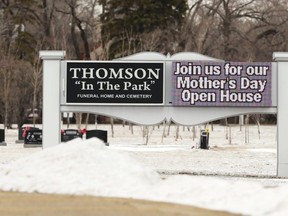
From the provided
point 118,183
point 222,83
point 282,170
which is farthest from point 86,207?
point 282,170

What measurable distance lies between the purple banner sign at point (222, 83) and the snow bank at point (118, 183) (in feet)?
22.6

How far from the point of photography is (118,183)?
1123 cm

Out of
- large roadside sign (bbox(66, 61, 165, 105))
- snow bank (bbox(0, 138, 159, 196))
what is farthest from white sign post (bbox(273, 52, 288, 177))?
snow bank (bbox(0, 138, 159, 196))

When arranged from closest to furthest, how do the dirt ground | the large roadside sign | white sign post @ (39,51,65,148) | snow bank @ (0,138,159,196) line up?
1. the dirt ground
2. snow bank @ (0,138,159,196)
3. the large roadside sign
4. white sign post @ (39,51,65,148)

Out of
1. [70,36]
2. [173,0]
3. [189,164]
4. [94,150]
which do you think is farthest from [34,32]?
[94,150]

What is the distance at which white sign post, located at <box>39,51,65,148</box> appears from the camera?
1998 cm

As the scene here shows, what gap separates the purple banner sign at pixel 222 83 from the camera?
64.3 ft

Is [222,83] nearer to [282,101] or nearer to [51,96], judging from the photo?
[282,101]

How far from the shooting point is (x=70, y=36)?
68.1m

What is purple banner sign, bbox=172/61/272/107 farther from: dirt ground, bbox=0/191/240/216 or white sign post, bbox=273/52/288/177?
dirt ground, bbox=0/191/240/216

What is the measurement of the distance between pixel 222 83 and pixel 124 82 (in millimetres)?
2734

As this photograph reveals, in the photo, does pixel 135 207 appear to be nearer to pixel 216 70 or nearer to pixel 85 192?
pixel 85 192

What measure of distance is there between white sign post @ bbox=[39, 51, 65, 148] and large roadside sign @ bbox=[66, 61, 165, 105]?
30.9 inches

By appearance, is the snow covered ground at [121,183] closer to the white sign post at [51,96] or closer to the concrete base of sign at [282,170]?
the white sign post at [51,96]
